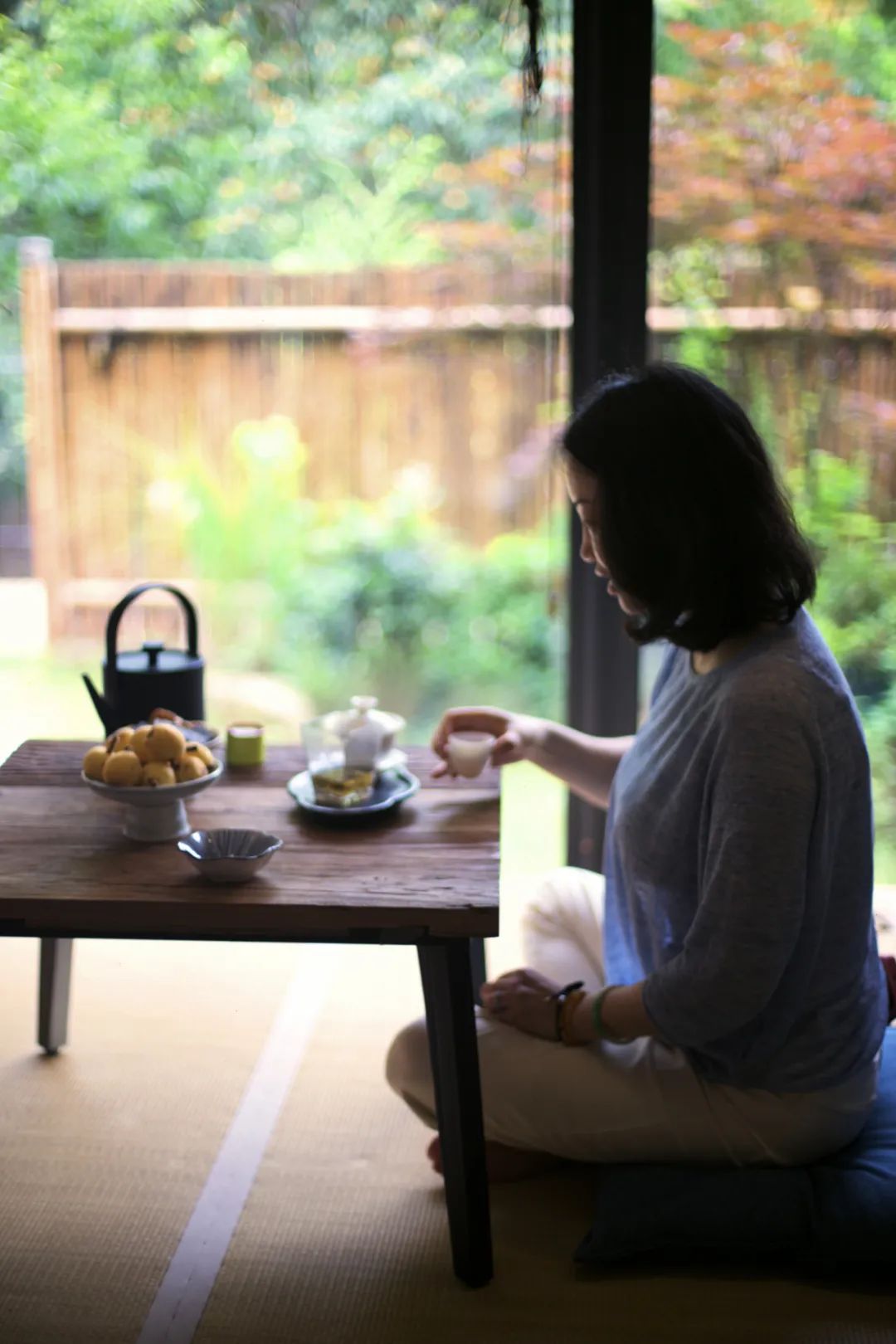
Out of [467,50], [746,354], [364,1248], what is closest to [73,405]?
[467,50]

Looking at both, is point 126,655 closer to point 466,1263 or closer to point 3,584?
point 3,584

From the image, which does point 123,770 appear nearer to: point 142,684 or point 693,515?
point 142,684

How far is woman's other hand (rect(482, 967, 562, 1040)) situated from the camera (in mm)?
1685

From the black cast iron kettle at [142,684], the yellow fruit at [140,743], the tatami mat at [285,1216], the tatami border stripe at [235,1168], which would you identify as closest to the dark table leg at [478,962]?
the tatami mat at [285,1216]

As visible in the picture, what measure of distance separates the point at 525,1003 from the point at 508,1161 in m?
0.26

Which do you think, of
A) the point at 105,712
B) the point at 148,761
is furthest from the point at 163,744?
the point at 105,712

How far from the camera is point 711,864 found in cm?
152

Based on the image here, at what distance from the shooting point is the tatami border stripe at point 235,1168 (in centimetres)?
158

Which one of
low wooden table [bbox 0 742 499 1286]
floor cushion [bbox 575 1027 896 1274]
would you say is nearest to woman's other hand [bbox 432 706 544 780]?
low wooden table [bbox 0 742 499 1286]

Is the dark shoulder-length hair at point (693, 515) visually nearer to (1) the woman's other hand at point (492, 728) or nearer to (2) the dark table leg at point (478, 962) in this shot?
(1) the woman's other hand at point (492, 728)

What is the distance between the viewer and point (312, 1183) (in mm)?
1830

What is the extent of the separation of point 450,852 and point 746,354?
1294 mm

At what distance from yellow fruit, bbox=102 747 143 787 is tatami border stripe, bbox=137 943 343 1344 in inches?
23.1

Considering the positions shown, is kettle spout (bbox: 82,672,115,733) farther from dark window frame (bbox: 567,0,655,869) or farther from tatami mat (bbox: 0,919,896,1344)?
dark window frame (bbox: 567,0,655,869)
